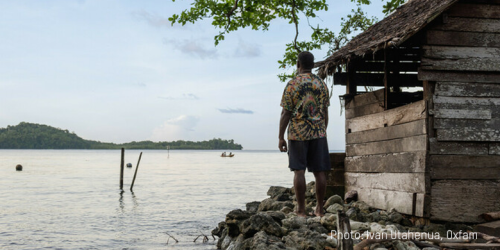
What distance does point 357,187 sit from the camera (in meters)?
10.3

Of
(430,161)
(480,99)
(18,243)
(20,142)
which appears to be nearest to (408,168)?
(430,161)

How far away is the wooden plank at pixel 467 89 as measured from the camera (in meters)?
7.92

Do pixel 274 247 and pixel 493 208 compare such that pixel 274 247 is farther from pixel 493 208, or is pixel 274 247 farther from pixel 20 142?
pixel 20 142

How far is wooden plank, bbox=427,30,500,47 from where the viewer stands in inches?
313

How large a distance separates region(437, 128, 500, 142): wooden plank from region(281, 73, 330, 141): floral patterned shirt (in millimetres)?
2184

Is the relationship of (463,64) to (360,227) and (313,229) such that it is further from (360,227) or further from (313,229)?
(313,229)

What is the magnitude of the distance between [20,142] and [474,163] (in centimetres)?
17887

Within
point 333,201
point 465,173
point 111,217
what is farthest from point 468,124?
point 111,217

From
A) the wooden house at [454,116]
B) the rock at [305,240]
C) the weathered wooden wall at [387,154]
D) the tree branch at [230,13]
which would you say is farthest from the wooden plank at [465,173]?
the tree branch at [230,13]

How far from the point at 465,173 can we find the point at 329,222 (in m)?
2.54

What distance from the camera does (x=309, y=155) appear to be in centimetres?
720

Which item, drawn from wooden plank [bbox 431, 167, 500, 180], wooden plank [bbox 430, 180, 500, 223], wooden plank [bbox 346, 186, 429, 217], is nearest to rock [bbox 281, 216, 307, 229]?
wooden plank [bbox 346, 186, 429, 217]

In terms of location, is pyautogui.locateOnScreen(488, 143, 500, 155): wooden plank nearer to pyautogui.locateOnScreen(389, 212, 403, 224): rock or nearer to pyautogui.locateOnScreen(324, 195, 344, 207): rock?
pyautogui.locateOnScreen(389, 212, 403, 224): rock

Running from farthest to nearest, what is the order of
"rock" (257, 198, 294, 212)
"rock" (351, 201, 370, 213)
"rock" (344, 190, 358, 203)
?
"rock" (257, 198, 294, 212), "rock" (344, 190, 358, 203), "rock" (351, 201, 370, 213)
